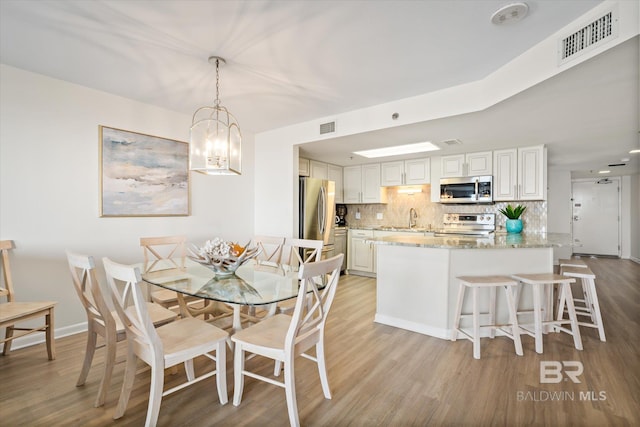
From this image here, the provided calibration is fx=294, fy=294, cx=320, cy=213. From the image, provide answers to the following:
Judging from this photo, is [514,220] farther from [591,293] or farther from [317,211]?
[317,211]

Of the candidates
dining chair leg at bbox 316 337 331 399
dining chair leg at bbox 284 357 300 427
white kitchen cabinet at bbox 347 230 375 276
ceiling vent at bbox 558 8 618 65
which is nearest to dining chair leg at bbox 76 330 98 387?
dining chair leg at bbox 284 357 300 427

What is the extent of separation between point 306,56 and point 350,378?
2446 millimetres

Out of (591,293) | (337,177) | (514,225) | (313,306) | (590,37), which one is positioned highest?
(590,37)

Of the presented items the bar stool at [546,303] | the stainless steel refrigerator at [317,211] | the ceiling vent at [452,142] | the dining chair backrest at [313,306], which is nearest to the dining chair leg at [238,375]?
the dining chair backrest at [313,306]

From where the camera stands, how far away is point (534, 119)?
10.2 feet

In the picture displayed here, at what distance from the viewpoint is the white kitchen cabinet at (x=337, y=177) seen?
5.79m

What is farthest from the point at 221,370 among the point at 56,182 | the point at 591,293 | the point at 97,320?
the point at 591,293

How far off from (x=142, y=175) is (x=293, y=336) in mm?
2729

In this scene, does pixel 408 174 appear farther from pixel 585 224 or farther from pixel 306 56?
pixel 585 224

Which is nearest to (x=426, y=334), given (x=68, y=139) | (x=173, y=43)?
(x=173, y=43)

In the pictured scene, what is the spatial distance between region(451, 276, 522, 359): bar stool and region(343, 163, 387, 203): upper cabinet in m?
3.15

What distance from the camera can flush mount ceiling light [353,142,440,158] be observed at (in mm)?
4181

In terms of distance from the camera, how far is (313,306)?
178 centimetres

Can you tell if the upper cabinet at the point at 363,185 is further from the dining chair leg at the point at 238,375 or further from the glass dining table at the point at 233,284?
the dining chair leg at the point at 238,375
